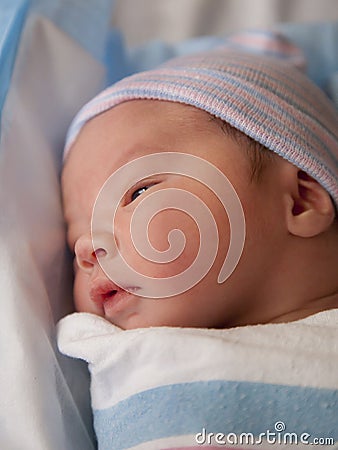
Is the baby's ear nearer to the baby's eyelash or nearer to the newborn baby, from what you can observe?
the newborn baby

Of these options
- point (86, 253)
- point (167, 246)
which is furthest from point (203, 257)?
point (86, 253)

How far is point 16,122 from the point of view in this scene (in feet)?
3.17

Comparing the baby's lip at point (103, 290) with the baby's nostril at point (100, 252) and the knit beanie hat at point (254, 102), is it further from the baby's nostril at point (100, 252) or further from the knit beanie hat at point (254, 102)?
the knit beanie hat at point (254, 102)

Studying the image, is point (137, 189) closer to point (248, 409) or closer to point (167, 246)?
point (167, 246)

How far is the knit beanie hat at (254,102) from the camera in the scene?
862 mm

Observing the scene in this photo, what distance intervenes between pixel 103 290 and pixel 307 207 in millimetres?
277

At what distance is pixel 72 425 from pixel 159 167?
332 millimetres

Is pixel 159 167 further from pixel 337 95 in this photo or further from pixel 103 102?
pixel 337 95

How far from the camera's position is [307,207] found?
88 cm

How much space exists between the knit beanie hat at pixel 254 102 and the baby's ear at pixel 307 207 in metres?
0.01

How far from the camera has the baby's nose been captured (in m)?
0.84

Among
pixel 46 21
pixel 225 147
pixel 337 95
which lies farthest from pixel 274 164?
pixel 46 21

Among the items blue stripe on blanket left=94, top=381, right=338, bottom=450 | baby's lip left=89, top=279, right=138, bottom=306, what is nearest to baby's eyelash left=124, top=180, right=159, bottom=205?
baby's lip left=89, top=279, right=138, bottom=306

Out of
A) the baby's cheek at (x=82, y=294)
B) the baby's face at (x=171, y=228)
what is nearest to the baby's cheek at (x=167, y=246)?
the baby's face at (x=171, y=228)
